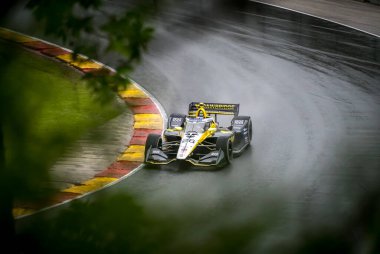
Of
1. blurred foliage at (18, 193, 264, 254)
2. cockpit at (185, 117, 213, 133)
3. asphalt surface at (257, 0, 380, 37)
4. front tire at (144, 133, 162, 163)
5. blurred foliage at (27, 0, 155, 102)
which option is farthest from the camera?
asphalt surface at (257, 0, 380, 37)

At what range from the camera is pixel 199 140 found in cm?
1485

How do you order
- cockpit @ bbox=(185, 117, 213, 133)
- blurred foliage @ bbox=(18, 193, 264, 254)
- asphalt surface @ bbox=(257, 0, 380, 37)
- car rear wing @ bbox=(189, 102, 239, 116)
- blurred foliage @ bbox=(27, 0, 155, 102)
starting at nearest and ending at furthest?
1. blurred foliage @ bbox=(18, 193, 264, 254)
2. blurred foliage @ bbox=(27, 0, 155, 102)
3. cockpit @ bbox=(185, 117, 213, 133)
4. car rear wing @ bbox=(189, 102, 239, 116)
5. asphalt surface @ bbox=(257, 0, 380, 37)

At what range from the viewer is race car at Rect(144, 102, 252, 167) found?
14727 mm

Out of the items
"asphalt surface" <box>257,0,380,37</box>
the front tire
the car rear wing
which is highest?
"asphalt surface" <box>257,0,380,37</box>

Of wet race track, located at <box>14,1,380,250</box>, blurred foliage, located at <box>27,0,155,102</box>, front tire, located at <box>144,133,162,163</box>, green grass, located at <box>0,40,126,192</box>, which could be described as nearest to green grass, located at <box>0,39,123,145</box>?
green grass, located at <box>0,40,126,192</box>

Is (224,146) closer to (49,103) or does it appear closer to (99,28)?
(99,28)

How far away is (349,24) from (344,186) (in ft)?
85.7

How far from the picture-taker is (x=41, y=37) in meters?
1.89

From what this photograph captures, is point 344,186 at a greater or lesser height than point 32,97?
lesser

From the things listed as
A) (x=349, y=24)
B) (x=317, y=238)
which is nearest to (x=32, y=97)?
(x=317, y=238)

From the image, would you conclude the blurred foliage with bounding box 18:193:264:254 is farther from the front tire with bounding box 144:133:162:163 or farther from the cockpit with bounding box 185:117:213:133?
the cockpit with bounding box 185:117:213:133

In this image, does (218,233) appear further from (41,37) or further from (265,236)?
(41,37)

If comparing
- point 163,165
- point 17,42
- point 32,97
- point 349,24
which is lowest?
point 163,165

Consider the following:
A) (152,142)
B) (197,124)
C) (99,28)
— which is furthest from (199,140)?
(99,28)
